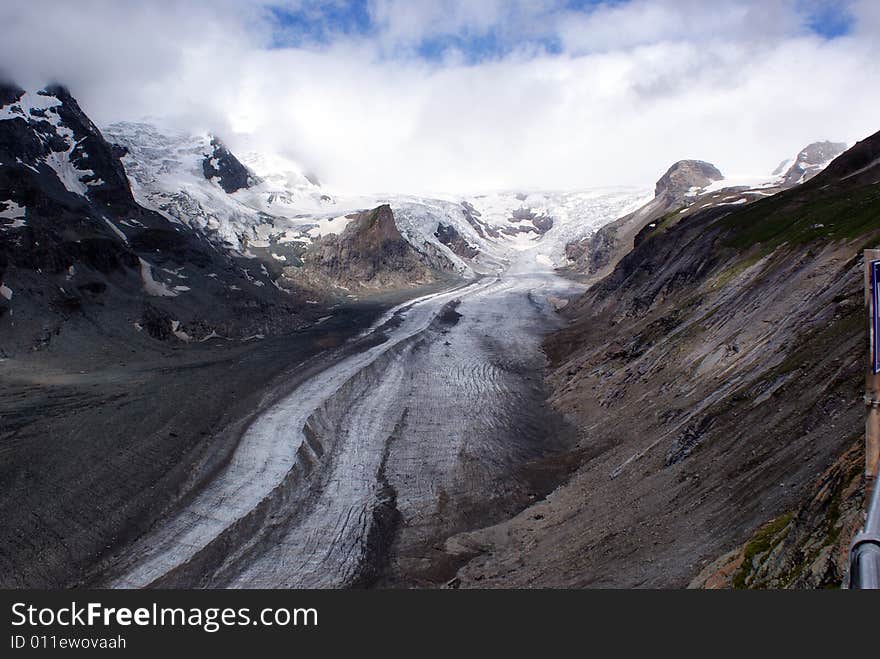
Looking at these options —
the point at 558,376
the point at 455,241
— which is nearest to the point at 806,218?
the point at 558,376

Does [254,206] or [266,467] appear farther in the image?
[254,206]

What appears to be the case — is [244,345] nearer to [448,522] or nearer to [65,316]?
[65,316]

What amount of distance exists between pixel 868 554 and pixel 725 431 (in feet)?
49.2

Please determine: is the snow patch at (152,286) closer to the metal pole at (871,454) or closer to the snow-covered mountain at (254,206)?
the snow-covered mountain at (254,206)

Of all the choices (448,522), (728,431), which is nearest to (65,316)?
(448,522)

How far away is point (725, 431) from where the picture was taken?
1895 cm

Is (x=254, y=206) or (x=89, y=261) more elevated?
(x=254, y=206)

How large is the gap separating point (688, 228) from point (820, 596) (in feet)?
200

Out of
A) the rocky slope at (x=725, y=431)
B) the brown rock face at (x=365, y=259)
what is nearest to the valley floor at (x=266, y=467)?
the rocky slope at (x=725, y=431)

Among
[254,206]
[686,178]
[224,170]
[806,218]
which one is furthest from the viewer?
[686,178]

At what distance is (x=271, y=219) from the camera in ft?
416

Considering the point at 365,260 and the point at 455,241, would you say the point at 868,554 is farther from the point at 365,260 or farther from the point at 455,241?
the point at 455,241


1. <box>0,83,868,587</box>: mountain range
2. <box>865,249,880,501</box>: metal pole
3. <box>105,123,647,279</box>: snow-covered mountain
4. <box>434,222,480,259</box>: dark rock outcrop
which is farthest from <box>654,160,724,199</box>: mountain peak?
<box>865,249,880,501</box>: metal pole

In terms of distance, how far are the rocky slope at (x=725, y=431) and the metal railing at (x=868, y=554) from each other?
3.02 metres
